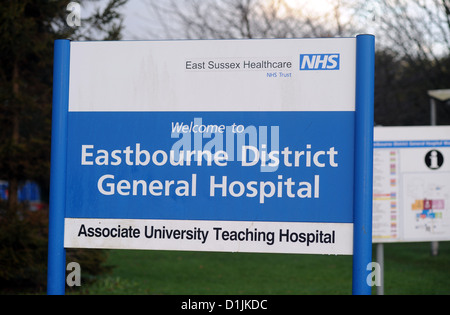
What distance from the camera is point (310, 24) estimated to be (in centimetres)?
2111

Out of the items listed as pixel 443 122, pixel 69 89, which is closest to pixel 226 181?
pixel 69 89

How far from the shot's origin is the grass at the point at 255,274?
1023cm

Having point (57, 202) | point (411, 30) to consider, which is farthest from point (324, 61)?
point (411, 30)

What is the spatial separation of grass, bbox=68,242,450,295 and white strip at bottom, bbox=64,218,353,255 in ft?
23.3

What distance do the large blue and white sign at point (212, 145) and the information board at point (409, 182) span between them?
16.0 ft

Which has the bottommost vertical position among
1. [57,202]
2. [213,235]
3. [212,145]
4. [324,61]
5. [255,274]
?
[255,274]

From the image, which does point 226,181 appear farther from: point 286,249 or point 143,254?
point 143,254

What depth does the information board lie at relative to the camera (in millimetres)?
7504

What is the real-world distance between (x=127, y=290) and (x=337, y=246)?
313 inches

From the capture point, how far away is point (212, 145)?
2.89 m

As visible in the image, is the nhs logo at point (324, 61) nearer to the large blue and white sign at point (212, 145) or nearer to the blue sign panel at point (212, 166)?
the large blue and white sign at point (212, 145)

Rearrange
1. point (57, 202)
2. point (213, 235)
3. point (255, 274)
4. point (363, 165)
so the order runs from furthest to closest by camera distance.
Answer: point (255, 274), point (57, 202), point (213, 235), point (363, 165)

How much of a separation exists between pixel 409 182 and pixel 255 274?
17.6ft

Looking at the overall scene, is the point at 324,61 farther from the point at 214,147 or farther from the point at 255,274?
the point at 255,274
